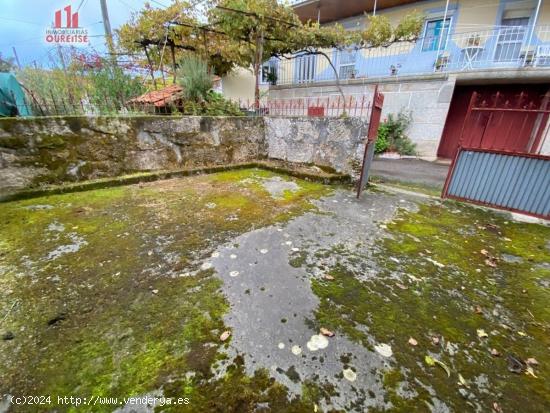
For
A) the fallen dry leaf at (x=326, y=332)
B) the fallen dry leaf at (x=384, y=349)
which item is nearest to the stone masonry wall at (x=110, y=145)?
the fallen dry leaf at (x=326, y=332)

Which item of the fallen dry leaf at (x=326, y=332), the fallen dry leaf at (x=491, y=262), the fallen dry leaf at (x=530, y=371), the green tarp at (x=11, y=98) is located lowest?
the fallen dry leaf at (x=530, y=371)

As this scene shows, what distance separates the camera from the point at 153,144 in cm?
427

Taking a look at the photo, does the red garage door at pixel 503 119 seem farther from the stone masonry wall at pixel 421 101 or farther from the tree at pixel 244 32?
the tree at pixel 244 32

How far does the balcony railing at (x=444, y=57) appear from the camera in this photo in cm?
737

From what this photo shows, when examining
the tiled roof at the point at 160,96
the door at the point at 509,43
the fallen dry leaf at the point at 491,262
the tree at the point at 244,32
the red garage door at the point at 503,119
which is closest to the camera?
the fallen dry leaf at the point at 491,262

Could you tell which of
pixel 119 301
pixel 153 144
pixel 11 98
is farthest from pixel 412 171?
pixel 11 98

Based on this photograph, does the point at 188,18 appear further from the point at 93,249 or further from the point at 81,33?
the point at 93,249

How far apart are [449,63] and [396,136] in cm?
283

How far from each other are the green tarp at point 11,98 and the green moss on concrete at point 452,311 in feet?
15.3

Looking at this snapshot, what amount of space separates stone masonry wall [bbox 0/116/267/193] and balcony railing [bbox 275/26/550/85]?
6.41m

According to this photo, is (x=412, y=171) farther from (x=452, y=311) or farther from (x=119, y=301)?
(x=119, y=301)

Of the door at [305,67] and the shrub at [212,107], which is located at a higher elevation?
the door at [305,67]

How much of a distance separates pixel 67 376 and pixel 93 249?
1.33 metres

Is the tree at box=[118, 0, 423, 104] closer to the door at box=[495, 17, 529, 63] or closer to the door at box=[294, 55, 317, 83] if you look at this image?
the door at box=[294, 55, 317, 83]
